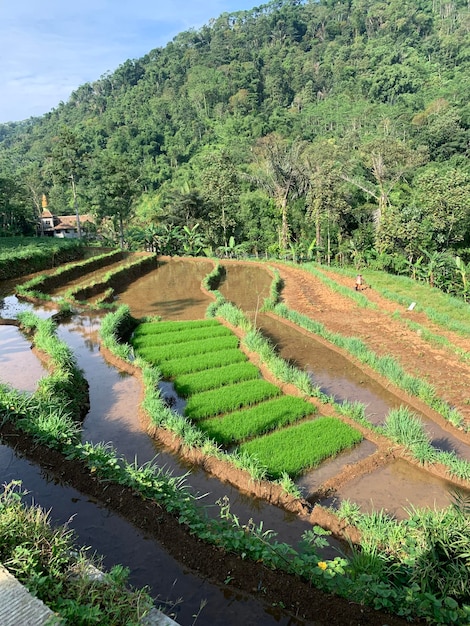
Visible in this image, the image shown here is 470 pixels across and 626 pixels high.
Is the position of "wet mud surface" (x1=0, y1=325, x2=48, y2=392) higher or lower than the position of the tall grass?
higher

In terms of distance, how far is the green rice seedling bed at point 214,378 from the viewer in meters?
9.95

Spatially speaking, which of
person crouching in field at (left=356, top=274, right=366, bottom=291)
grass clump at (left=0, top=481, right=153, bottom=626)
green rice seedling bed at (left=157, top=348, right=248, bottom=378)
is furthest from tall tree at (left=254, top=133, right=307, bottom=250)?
grass clump at (left=0, top=481, right=153, bottom=626)

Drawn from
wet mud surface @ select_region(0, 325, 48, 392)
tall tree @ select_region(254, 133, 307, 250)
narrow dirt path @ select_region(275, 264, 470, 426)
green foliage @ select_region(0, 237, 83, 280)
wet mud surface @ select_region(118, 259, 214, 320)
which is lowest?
narrow dirt path @ select_region(275, 264, 470, 426)

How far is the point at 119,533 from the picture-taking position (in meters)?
5.54

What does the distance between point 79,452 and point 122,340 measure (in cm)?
712

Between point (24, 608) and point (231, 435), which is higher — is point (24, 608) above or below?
above

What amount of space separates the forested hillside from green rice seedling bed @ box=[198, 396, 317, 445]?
14.1 meters

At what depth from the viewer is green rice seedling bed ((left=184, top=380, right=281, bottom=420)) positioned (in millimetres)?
8891

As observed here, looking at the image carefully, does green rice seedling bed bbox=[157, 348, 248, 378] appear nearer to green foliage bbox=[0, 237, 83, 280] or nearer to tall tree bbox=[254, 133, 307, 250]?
green foliage bbox=[0, 237, 83, 280]

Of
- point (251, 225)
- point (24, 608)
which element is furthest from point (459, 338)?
point (251, 225)

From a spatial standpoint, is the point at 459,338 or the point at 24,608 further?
the point at 459,338

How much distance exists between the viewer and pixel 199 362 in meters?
11.4

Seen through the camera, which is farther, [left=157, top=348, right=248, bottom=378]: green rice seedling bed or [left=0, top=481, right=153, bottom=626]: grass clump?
[left=157, top=348, right=248, bottom=378]: green rice seedling bed

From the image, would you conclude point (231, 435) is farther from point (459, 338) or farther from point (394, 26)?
point (394, 26)
